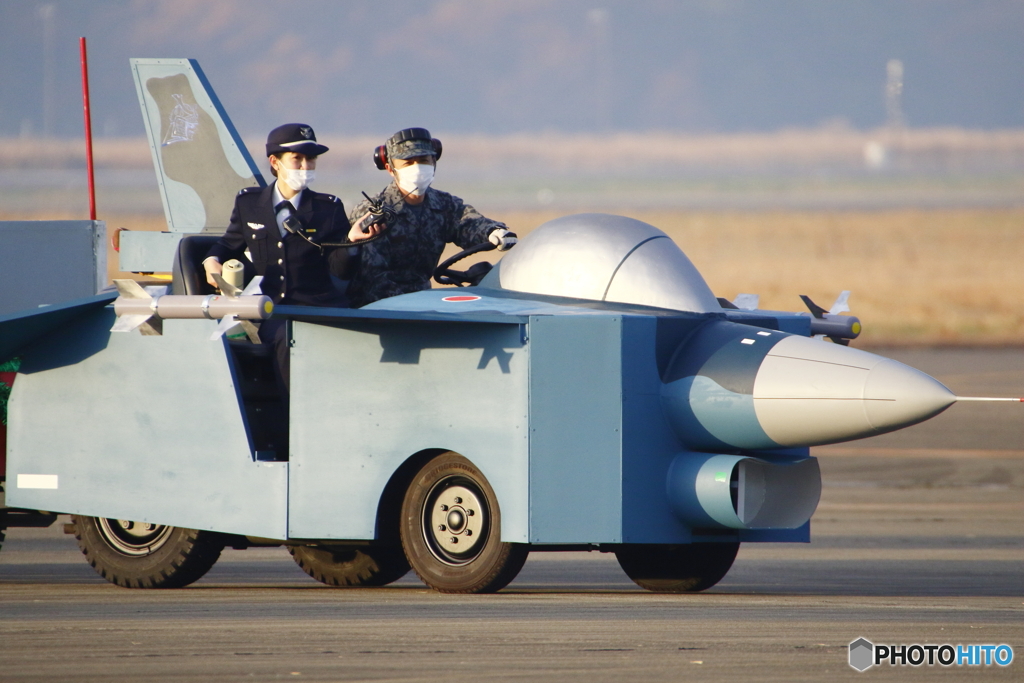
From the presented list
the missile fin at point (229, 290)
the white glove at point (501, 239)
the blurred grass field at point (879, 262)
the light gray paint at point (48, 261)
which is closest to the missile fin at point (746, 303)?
the white glove at point (501, 239)

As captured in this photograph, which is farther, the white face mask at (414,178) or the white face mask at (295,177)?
the white face mask at (414,178)

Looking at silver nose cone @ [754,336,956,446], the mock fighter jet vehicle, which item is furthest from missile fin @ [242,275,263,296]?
silver nose cone @ [754,336,956,446]

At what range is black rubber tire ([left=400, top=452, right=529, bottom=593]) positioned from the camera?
30.0 ft

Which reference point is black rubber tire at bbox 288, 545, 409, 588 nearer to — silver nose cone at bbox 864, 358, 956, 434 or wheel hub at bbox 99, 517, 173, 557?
wheel hub at bbox 99, 517, 173, 557

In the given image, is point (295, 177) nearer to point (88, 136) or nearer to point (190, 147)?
point (88, 136)

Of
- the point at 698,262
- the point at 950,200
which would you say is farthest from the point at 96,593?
the point at 950,200

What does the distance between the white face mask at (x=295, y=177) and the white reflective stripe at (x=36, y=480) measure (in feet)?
7.91

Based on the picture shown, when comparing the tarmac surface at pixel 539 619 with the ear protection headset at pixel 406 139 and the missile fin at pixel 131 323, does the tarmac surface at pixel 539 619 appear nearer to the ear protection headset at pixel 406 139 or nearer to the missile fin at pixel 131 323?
the missile fin at pixel 131 323

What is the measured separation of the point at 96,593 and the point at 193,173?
14.6 ft

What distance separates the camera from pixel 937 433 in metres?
21.2

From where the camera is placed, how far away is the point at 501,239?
10.4m

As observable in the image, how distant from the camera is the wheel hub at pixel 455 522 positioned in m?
9.24

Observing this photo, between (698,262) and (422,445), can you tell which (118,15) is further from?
(422,445)

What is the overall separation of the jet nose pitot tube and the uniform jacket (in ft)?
7.75
